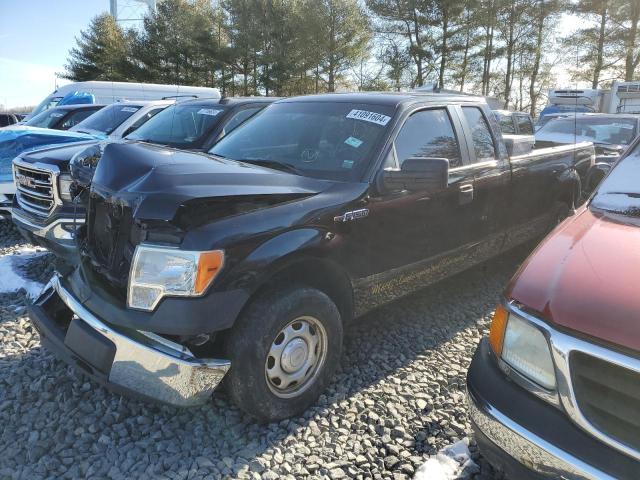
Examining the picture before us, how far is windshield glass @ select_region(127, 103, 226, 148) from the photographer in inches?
233

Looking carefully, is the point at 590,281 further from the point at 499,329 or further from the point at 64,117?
the point at 64,117

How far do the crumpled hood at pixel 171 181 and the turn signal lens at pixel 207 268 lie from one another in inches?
10.2

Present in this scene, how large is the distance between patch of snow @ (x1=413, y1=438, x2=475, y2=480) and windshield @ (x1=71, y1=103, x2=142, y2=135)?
705cm

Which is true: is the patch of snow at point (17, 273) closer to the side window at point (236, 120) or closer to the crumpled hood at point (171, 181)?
the crumpled hood at point (171, 181)

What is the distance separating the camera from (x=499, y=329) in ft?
6.84

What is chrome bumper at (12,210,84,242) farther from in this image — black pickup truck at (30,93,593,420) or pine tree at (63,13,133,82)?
pine tree at (63,13,133,82)

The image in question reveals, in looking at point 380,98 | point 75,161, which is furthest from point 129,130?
point 380,98

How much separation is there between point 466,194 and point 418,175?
103 centimetres

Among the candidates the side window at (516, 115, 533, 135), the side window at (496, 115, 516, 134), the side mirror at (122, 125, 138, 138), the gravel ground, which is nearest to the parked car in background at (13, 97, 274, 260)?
the side mirror at (122, 125, 138, 138)

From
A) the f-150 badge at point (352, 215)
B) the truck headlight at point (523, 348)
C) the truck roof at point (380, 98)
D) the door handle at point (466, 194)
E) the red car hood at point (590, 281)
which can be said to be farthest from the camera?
the door handle at point (466, 194)

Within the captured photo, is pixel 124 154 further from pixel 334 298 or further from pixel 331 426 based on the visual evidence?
pixel 331 426

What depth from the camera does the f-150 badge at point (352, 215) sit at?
278cm

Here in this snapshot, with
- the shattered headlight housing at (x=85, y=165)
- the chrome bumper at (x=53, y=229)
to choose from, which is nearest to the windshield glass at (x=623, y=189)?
the shattered headlight housing at (x=85, y=165)

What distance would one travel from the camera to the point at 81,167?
3.84m
